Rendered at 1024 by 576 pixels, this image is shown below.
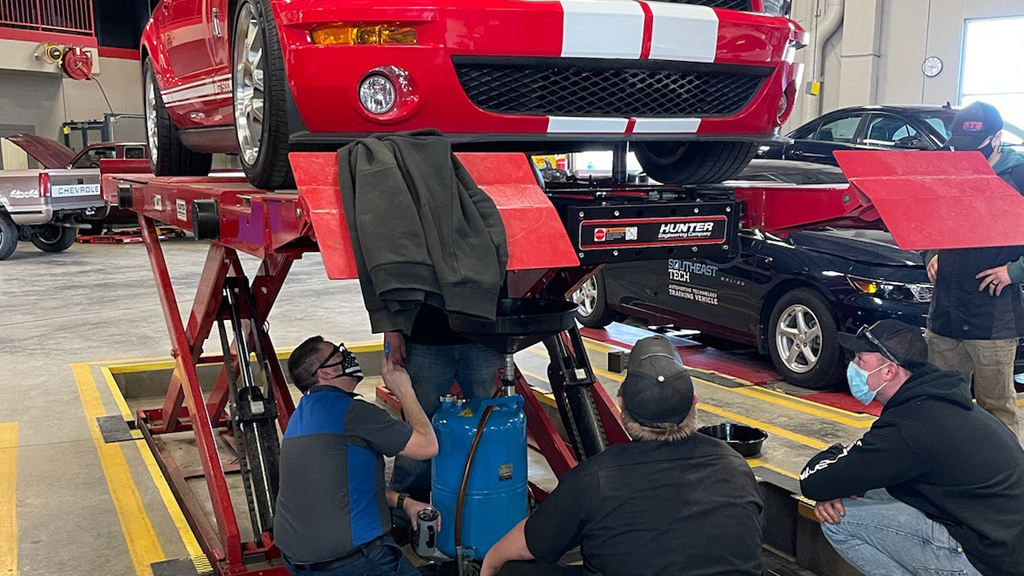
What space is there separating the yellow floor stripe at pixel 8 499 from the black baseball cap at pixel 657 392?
7.53 feet

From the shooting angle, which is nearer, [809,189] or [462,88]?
[462,88]

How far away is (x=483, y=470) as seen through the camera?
3.09 m

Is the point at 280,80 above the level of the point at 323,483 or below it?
above

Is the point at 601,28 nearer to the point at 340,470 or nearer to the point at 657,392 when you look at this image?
the point at 657,392

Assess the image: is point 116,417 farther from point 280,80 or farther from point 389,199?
point 389,199

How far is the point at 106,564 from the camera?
128 inches

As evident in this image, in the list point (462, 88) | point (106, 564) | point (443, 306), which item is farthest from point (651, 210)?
point (106, 564)

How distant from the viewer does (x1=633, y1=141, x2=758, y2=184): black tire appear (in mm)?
3482

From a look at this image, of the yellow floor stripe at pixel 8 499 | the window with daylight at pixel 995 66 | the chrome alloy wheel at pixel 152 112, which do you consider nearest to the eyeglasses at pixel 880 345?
the yellow floor stripe at pixel 8 499

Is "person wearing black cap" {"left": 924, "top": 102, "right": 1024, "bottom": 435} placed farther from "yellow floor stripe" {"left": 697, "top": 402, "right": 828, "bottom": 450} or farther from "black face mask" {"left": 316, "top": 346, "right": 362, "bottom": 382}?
"black face mask" {"left": 316, "top": 346, "right": 362, "bottom": 382}

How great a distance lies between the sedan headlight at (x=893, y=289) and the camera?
5027mm

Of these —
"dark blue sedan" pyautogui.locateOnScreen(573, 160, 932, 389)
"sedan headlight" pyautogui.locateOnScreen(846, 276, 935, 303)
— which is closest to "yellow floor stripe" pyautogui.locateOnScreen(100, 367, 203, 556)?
"dark blue sedan" pyautogui.locateOnScreen(573, 160, 932, 389)

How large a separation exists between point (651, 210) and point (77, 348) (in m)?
5.51

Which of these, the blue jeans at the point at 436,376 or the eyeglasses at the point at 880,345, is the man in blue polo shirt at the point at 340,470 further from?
the eyeglasses at the point at 880,345
